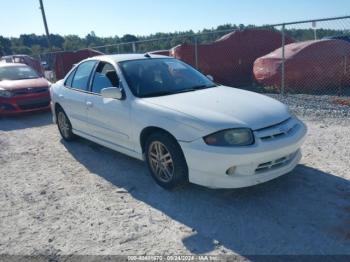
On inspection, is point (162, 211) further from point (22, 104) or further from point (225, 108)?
point (22, 104)

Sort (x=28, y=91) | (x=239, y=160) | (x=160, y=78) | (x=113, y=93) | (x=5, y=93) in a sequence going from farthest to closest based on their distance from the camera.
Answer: (x=28, y=91) → (x=5, y=93) → (x=160, y=78) → (x=113, y=93) → (x=239, y=160)

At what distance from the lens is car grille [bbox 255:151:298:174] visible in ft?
12.9

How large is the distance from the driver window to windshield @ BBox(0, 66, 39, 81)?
6183 millimetres

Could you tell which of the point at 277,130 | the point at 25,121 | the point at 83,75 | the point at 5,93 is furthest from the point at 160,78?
the point at 5,93

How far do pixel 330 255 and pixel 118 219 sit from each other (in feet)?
6.77

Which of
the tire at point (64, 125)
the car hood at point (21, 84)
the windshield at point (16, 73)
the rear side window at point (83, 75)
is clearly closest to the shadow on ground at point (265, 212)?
the rear side window at point (83, 75)

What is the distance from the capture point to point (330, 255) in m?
3.05

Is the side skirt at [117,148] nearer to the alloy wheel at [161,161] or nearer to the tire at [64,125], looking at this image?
the alloy wheel at [161,161]

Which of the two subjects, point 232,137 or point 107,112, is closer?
point 232,137

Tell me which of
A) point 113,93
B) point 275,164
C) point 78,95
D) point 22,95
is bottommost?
point 275,164

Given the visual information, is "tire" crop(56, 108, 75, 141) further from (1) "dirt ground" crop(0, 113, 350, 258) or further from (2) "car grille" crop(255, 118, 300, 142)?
(2) "car grille" crop(255, 118, 300, 142)

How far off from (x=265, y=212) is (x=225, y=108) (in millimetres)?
1212

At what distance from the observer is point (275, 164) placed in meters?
4.05

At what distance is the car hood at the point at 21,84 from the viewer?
31.9 feet
